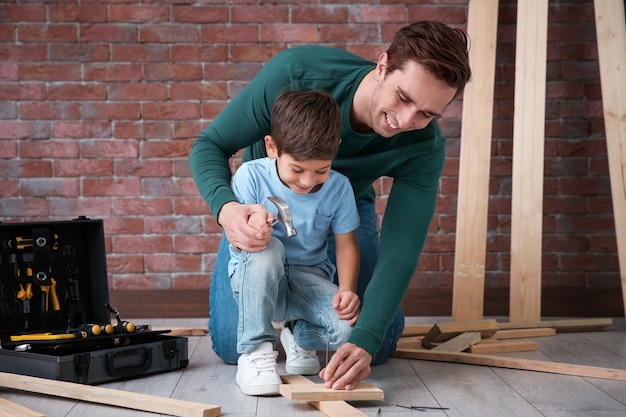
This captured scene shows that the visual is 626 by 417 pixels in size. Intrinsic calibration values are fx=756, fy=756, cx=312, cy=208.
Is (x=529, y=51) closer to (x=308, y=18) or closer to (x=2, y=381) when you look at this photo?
(x=308, y=18)

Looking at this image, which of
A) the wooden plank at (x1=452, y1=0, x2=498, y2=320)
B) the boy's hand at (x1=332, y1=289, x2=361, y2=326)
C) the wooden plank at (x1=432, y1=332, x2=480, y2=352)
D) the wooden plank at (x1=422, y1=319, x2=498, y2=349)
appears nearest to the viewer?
the boy's hand at (x1=332, y1=289, x2=361, y2=326)

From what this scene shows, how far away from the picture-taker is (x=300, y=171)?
1960mm

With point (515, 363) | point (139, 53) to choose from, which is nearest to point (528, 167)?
point (515, 363)

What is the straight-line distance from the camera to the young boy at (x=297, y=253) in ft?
6.33

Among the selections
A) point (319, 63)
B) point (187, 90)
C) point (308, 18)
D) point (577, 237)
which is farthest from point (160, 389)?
point (577, 237)

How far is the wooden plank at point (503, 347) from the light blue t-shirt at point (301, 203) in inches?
30.8

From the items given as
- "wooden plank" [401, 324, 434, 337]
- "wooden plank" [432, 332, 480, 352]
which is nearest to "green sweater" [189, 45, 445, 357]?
"wooden plank" [432, 332, 480, 352]

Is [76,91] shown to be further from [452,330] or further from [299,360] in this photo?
[452,330]

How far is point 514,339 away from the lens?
2906 millimetres

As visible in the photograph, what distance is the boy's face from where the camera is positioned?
193cm

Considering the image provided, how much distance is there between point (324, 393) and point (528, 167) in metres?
1.73

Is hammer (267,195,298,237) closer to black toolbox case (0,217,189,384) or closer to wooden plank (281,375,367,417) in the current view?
wooden plank (281,375,367,417)

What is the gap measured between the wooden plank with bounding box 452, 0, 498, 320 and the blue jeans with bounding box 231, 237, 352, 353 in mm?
1104

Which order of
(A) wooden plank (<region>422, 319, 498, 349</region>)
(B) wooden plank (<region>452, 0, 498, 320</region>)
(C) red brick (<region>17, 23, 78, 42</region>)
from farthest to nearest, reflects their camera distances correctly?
(C) red brick (<region>17, 23, 78, 42</region>) < (B) wooden plank (<region>452, 0, 498, 320</region>) < (A) wooden plank (<region>422, 319, 498, 349</region>)
